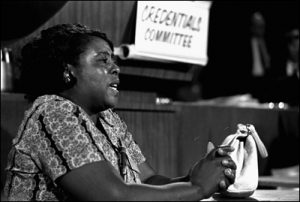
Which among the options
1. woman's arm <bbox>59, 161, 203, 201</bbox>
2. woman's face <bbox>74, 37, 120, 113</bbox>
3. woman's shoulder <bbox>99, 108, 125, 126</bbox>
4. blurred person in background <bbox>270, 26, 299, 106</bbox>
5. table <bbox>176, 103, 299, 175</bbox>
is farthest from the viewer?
blurred person in background <bbox>270, 26, 299, 106</bbox>

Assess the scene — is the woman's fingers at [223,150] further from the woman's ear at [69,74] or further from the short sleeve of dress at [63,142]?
the woman's ear at [69,74]

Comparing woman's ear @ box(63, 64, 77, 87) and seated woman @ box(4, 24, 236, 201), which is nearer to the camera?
seated woman @ box(4, 24, 236, 201)

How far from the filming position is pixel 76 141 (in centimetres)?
138

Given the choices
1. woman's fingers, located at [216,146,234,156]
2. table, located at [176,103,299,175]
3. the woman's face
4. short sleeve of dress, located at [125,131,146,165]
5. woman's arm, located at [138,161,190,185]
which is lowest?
table, located at [176,103,299,175]

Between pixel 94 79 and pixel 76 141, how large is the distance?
0.23 metres

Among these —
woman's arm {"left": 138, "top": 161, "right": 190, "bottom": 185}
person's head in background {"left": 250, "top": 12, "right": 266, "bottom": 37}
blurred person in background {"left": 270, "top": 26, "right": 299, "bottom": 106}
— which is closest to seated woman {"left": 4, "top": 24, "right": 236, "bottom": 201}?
woman's arm {"left": 138, "top": 161, "right": 190, "bottom": 185}

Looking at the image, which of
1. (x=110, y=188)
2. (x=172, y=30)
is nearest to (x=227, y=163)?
(x=110, y=188)

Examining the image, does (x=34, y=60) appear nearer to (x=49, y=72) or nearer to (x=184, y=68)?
(x=49, y=72)

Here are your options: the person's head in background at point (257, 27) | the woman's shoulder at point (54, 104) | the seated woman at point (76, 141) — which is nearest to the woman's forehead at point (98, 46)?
the seated woman at point (76, 141)

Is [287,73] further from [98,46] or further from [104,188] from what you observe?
[104,188]

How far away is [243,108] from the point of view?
3.59 metres

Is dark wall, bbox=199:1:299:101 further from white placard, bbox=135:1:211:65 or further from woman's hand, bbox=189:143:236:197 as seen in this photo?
woman's hand, bbox=189:143:236:197

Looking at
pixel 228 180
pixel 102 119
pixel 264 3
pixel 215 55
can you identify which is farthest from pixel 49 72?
pixel 264 3

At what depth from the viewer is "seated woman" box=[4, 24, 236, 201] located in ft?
4.39
